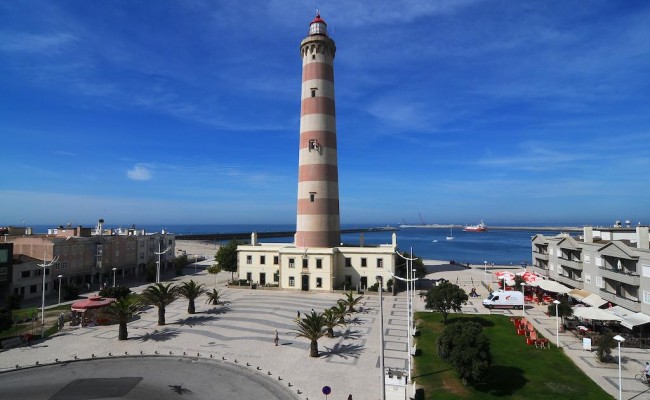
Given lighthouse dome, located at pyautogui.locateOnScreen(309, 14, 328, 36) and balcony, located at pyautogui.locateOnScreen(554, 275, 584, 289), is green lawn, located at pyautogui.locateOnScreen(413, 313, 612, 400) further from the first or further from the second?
lighthouse dome, located at pyautogui.locateOnScreen(309, 14, 328, 36)

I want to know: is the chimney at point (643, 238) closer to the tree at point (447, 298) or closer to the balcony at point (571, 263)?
the balcony at point (571, 263)

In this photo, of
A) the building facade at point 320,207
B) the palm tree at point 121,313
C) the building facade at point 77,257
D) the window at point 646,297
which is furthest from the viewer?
the building facade at point 320,207

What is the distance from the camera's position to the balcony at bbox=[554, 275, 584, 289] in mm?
44338

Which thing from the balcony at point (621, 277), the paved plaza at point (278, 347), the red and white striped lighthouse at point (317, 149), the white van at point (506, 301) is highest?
the red and white striped lighthouse at point (317, 149)

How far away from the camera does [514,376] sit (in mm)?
21609

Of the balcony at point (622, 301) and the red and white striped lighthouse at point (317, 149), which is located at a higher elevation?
the red and white striped lighthouse at point (317, 149)

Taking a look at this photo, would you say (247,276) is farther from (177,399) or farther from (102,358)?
(177,399)

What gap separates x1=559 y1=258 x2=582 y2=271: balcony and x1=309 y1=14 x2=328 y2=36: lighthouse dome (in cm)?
4141

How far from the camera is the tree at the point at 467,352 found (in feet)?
63.4

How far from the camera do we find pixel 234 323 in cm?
3306

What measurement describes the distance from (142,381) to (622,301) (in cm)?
3991

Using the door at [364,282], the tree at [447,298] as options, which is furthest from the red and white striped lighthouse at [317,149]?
the tree at [447,298]

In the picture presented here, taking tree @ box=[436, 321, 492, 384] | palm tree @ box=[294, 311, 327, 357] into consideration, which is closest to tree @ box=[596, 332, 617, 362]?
tree @ box=[436, 321, 492, 384]

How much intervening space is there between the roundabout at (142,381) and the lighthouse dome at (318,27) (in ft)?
135
